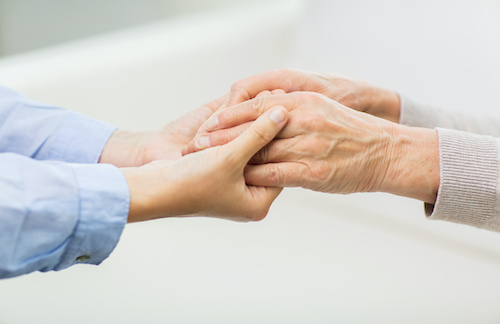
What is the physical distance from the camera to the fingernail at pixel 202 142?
86 cm

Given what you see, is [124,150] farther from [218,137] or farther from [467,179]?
[467,179]

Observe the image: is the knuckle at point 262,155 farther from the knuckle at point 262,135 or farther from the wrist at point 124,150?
the wrist at point 124,150

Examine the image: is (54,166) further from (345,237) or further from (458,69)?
(458,69)

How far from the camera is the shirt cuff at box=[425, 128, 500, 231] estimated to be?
823 mm

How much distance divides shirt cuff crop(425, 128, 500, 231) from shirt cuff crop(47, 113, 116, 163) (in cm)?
54

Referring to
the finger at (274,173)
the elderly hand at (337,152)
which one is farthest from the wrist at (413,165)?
the finger at (274,173)

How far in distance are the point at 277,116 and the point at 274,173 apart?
0.08 m

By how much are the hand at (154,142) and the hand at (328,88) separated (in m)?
0.09

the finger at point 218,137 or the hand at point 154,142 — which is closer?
the finger at point 218,137

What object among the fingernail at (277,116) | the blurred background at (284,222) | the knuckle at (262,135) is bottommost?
the blurred background at (284,222)

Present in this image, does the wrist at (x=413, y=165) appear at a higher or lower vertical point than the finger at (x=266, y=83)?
lower

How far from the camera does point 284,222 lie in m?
1.28

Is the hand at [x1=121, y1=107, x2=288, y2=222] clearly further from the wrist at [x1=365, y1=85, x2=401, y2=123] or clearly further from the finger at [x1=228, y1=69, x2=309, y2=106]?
the wrist at [x1=365, y1=85, x2=401, y2=123]

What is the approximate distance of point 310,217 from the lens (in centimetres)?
131
